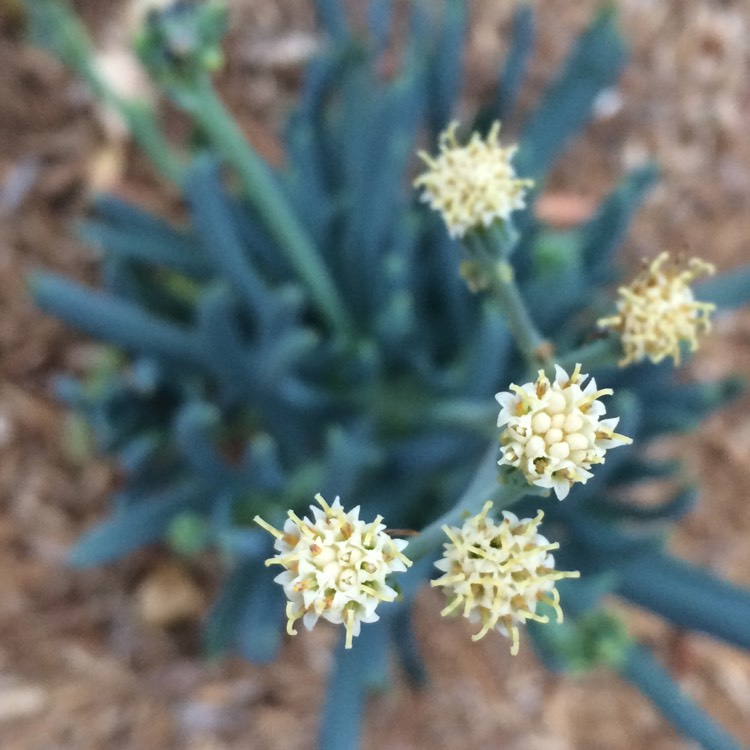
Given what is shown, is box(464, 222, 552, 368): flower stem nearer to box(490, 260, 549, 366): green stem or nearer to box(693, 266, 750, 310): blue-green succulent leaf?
box(490, 260, 549, 366): green stem

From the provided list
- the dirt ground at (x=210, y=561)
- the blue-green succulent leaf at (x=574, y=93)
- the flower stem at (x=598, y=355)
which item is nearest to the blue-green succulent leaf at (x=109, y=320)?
the dirt ground at (x=210, y=561)

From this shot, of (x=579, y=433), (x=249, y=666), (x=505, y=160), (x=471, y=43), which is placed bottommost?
(x=579, y=433)

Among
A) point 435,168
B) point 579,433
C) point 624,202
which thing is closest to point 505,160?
point 435,168

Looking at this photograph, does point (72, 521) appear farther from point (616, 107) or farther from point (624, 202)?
point (616, 107)

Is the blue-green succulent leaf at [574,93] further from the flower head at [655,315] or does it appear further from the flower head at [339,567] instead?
the flower head at [339,567]

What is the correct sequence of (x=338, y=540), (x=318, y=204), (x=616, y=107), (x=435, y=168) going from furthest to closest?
(x=616, y=107), (x=318, y=204), (x=435, y=168), (x=338, y=540)

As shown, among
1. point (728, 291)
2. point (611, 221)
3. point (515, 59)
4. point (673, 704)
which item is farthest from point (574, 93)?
point (673, 704)
